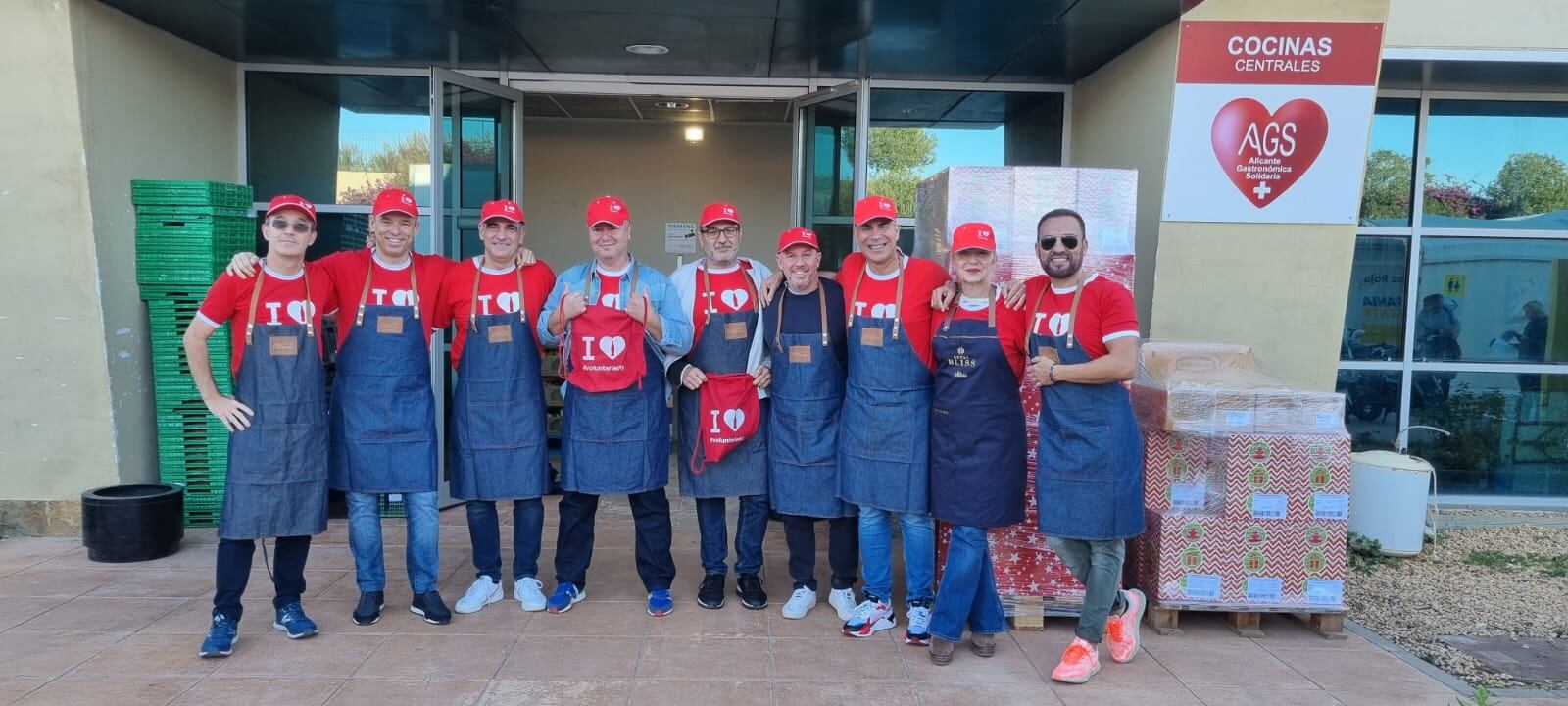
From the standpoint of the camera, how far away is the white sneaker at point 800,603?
4145 millimetres

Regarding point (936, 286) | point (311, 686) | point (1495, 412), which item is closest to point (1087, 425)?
point (936, 286)

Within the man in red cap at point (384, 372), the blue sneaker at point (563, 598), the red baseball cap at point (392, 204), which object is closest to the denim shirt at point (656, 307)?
the man in red cap at point (384, 372)

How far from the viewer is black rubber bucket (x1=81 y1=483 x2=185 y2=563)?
16.1 feet

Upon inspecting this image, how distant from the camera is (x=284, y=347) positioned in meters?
3.62

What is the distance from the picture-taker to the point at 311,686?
3410 mm

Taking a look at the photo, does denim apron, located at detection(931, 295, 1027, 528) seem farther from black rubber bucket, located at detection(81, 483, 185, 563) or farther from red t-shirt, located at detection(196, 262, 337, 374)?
black rubber bucket, located at detection(81, 483, 185, 563)

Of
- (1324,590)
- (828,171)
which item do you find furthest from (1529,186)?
(828,171)

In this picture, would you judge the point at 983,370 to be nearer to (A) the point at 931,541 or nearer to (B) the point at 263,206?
(A) the point at 931,541

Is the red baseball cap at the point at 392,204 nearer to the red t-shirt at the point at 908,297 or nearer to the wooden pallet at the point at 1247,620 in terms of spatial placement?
the red t-shirt at the point at 908,297

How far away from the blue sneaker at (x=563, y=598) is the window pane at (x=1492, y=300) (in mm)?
5831

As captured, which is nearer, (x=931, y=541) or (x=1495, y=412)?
(x=931, y=541)

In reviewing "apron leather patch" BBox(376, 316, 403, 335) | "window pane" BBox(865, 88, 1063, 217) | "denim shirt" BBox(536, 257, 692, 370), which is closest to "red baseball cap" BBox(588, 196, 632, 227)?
"denim shirt" BBox(536, 257, 692, 370)

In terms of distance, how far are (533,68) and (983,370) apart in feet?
13.8

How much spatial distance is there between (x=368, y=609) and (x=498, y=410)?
3.16ft
